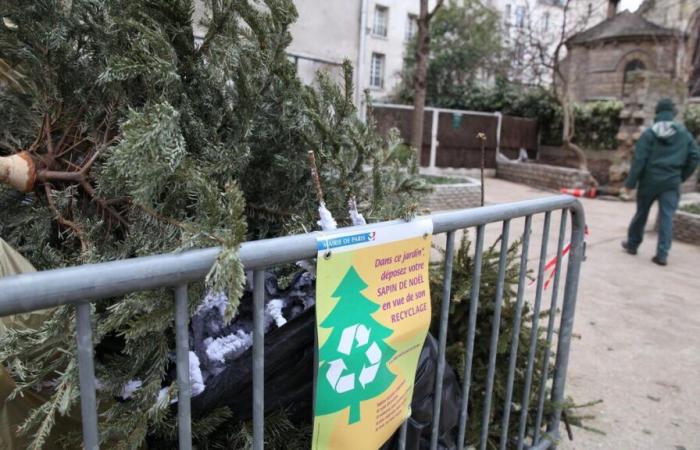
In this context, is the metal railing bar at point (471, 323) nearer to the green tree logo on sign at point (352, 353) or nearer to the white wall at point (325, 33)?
the green tree logo on sign at point (352, 353)

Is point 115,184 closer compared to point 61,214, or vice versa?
point 115,184

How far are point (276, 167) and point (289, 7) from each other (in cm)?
49

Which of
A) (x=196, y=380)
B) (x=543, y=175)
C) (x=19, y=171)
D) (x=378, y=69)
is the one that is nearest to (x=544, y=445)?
(x=196, y=380)

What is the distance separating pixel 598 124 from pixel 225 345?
673 inches

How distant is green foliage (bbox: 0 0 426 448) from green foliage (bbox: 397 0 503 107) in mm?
18778

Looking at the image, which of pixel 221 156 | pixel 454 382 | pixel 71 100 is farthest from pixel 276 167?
pixel 454 382

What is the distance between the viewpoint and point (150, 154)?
1104mm

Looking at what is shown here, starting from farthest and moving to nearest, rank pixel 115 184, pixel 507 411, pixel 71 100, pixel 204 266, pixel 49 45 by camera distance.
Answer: pixel 507 411
pixel 71 100
pixel 49 45
pixel 115 184
pixel 204 266

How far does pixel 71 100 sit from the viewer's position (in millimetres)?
1604

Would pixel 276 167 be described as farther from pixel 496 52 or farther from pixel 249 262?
pixel 496 52

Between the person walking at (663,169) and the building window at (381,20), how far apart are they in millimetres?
24928

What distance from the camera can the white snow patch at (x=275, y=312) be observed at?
1.47 metres

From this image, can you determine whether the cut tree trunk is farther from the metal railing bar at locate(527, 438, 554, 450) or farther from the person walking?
the person walking

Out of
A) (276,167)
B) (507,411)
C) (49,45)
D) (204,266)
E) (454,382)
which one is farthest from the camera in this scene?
(507,411)
